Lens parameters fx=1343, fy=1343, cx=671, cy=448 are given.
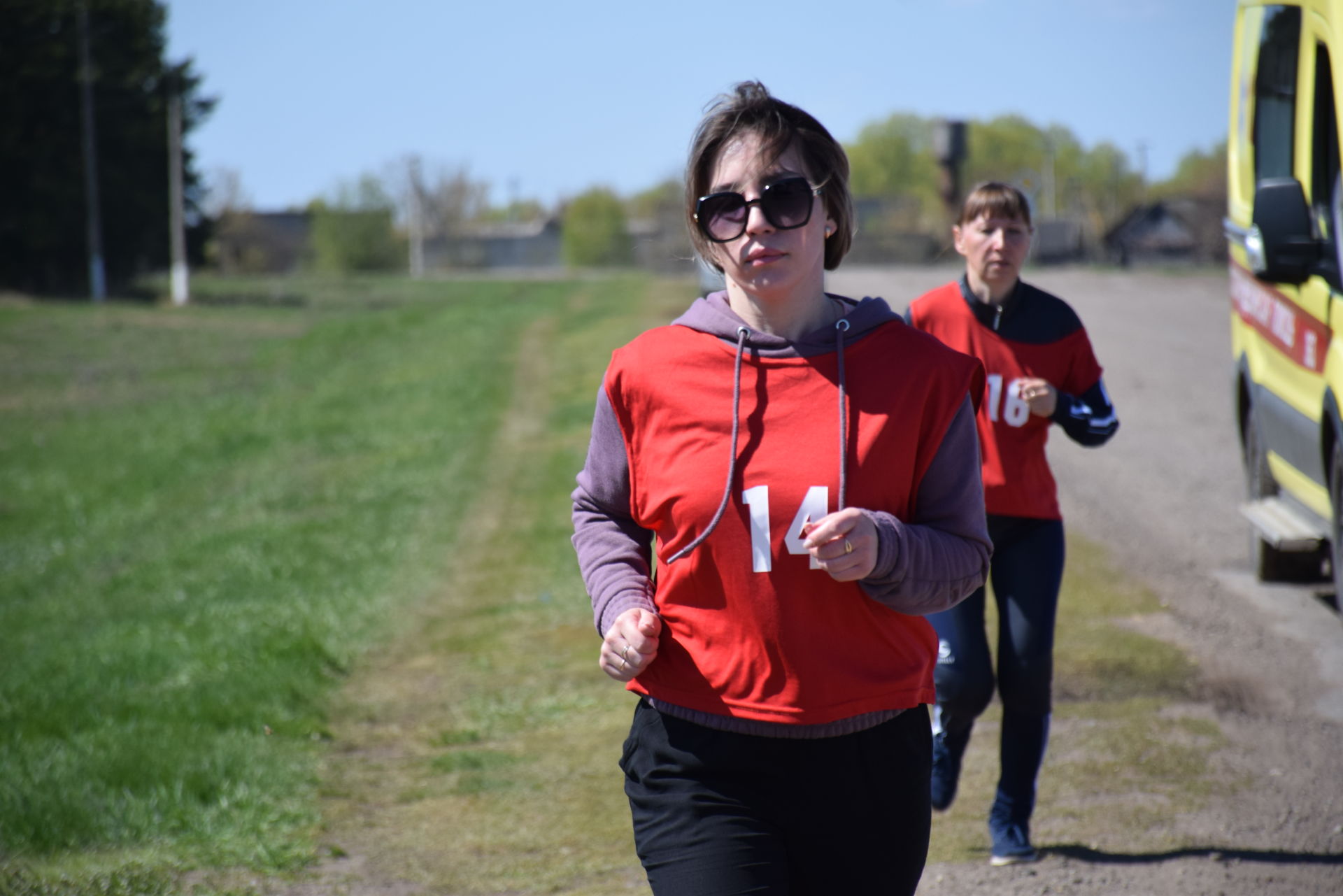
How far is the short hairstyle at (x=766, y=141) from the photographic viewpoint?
2379 millimetres

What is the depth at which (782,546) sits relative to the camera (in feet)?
7.37

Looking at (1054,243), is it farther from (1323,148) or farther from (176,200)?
(1323,148)

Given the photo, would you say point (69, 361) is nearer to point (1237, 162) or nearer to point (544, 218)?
point (1237, 162)

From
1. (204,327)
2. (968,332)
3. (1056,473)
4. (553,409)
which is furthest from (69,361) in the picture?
(968,332)

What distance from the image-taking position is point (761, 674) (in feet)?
7.52

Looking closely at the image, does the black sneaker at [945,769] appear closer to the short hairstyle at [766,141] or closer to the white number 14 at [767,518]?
the white number 14 at [767,518]

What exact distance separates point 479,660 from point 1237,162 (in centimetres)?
491

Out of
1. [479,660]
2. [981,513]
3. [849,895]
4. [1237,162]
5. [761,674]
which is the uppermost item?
[1237,162]

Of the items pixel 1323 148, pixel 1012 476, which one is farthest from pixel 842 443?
pixel 1323 148

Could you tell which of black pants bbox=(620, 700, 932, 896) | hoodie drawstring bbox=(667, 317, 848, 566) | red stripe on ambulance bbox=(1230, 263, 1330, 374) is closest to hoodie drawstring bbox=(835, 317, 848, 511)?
hoodie drawstring bbox=(667, 317, 848, 566)

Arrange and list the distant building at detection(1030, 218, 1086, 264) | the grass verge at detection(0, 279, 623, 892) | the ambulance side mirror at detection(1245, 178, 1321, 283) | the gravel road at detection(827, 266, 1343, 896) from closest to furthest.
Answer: the gravel road at detection(827, 266, 1343, 896) → the grass verge at detection(0, 279, 623, 892) → the ambulance side mirror at detection(1245, 178, 1321, 283) → the distant building at detection(1030, 218, 1086, 264)

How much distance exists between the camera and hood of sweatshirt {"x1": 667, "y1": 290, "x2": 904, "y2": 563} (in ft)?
7.41

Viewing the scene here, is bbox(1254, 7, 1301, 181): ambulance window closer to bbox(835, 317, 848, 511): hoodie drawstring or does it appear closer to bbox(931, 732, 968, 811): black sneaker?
bbox(931, 732, 968, 811): black sneaker

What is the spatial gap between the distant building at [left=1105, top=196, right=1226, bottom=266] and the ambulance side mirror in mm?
58118
